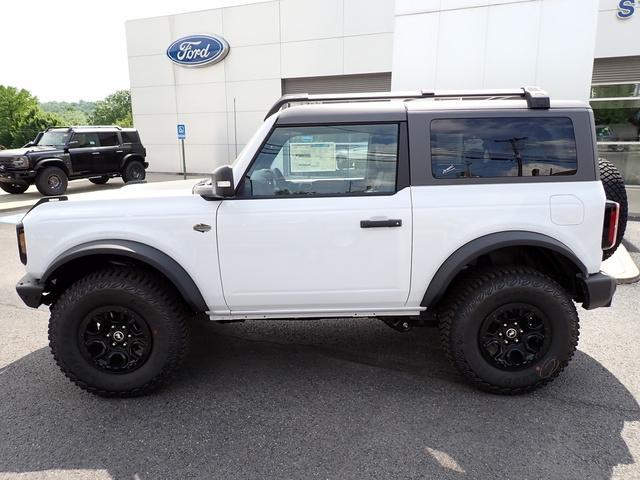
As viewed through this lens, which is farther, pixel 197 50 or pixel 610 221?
pixel 197 50

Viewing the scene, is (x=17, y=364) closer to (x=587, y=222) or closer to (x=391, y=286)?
(x=391, y=286)

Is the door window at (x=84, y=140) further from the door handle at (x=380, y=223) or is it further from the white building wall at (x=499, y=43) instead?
the door handle at (x=380, y=223)

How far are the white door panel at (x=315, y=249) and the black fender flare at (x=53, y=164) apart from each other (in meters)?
12.3

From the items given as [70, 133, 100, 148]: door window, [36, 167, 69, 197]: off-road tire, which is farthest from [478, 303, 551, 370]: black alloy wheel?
[70, 133, 100, 148]: door window

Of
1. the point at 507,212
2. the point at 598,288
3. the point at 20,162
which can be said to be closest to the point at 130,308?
the point at 507,212

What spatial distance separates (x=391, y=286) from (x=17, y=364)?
3.01 metres

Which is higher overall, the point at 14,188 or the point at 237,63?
the point at 237,63

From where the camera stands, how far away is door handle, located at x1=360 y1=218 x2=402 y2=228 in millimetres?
2979

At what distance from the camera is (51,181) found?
1327 centimetres

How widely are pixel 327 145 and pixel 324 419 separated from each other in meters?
1.76

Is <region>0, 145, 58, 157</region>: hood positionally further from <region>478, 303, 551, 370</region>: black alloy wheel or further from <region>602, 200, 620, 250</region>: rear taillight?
<region>602, 200, 620, 250</region>: rear taillight

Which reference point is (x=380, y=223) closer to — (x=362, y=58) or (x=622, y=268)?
(x=622, y=268)

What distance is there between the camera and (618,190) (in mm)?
4148

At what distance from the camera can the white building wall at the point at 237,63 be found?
14781 mm
